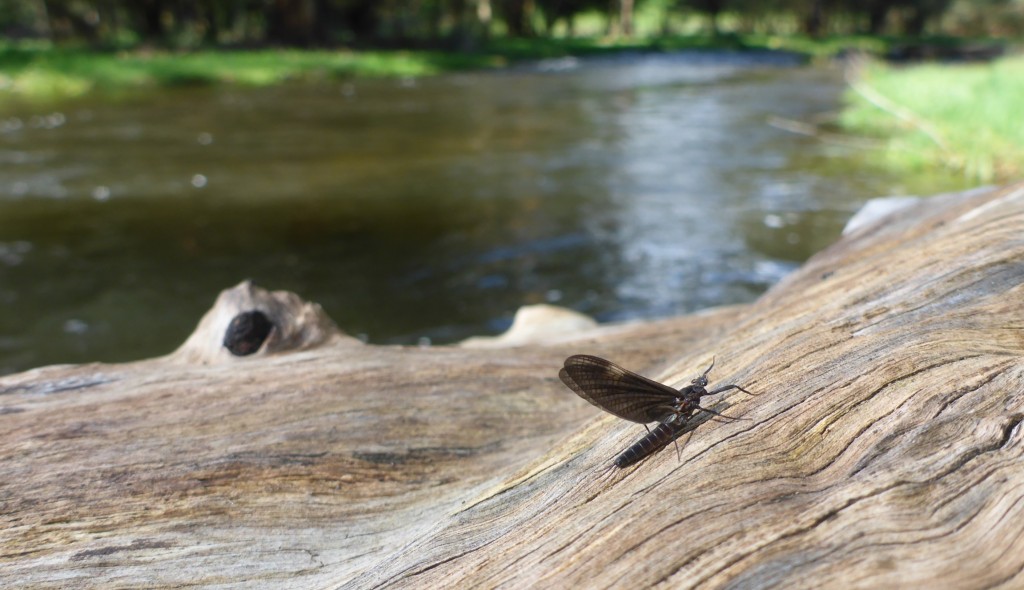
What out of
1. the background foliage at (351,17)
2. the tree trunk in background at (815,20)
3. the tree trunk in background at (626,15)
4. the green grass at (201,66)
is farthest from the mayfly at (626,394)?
the tree trunk in background at (815,20)

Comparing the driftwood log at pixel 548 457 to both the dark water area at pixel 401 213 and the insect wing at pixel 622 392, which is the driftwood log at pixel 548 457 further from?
the dark water area at pixel 401 213

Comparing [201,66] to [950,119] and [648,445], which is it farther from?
[648,445]

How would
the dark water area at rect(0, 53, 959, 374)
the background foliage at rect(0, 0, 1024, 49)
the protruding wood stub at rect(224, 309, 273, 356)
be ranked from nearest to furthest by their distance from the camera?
the protruding wood stub at rect(224, 309, 273, 356)
the dark water area at rect(0, 53, 959, 374)
the background foliage at rect(0, 0, 1024, 49)

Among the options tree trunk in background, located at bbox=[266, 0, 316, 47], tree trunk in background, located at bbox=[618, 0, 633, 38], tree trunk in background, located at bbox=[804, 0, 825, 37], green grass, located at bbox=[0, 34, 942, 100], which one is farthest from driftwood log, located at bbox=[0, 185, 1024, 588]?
tree trunk in background, located at bbox=[804, 0, 825, 37]

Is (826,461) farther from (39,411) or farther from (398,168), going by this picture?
(398,168)

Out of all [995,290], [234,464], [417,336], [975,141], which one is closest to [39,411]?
[234,464]

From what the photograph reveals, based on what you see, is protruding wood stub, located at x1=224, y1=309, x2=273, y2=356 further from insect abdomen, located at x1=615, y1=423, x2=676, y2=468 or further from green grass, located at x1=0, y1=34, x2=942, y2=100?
green grass, located at x1=0, y1=34, x2=942, y2=100
